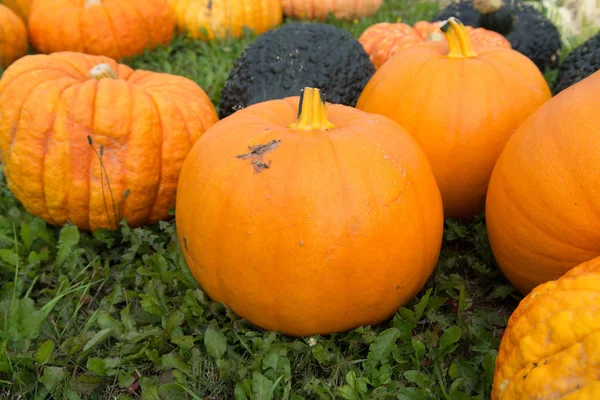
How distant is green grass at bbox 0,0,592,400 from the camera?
181 centimetres

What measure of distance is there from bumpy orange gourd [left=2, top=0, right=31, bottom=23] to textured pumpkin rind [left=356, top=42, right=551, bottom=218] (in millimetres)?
3861

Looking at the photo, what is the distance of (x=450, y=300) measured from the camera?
87.1 inches

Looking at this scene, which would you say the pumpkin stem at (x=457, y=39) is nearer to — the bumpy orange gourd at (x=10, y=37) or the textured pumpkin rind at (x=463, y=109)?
the textured pumpkin rind at (x=463, y=109)

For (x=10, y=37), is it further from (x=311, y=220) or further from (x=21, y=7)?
(x=311, y=220)

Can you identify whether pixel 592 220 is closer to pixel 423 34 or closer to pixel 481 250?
pixel 481 250

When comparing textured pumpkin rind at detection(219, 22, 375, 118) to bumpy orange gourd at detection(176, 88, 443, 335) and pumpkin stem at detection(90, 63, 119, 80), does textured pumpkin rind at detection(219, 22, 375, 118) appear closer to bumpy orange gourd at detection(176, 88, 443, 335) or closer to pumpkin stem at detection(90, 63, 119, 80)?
pumpkin stem at detection(90, 63, 119, 80)

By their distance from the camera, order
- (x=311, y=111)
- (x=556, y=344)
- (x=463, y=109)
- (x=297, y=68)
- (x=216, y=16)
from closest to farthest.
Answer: (x=556, y=344), (x=311, y=111), (x=463, y=109), (x=297, y=68), (x=216, y=16)

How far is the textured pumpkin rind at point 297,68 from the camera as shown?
2938 millimetres

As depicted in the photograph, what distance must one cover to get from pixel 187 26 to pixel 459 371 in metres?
4.32

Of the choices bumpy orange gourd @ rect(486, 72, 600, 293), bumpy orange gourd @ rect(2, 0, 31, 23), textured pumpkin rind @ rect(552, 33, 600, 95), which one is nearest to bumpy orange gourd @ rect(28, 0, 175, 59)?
bumpy orange gourd @ rect(2, 0, 31, 23)

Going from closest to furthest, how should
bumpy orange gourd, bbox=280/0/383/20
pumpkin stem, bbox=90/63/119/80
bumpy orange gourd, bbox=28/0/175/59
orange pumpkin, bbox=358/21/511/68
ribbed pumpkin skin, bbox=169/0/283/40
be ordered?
pumpkin stem, bbox=90/63/119/80
orange pumpkin, bbox=358/21/511/68
bumpy orange gourd, bbox=28/0/175/59
ribbed pumpkin skin, bbox=169/0/283/40
bumpy orange gourd, bbox=280/0/383/20

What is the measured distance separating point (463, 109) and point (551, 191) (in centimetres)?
64

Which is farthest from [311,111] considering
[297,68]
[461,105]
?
[297,68]

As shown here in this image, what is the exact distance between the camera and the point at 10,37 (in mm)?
4105
